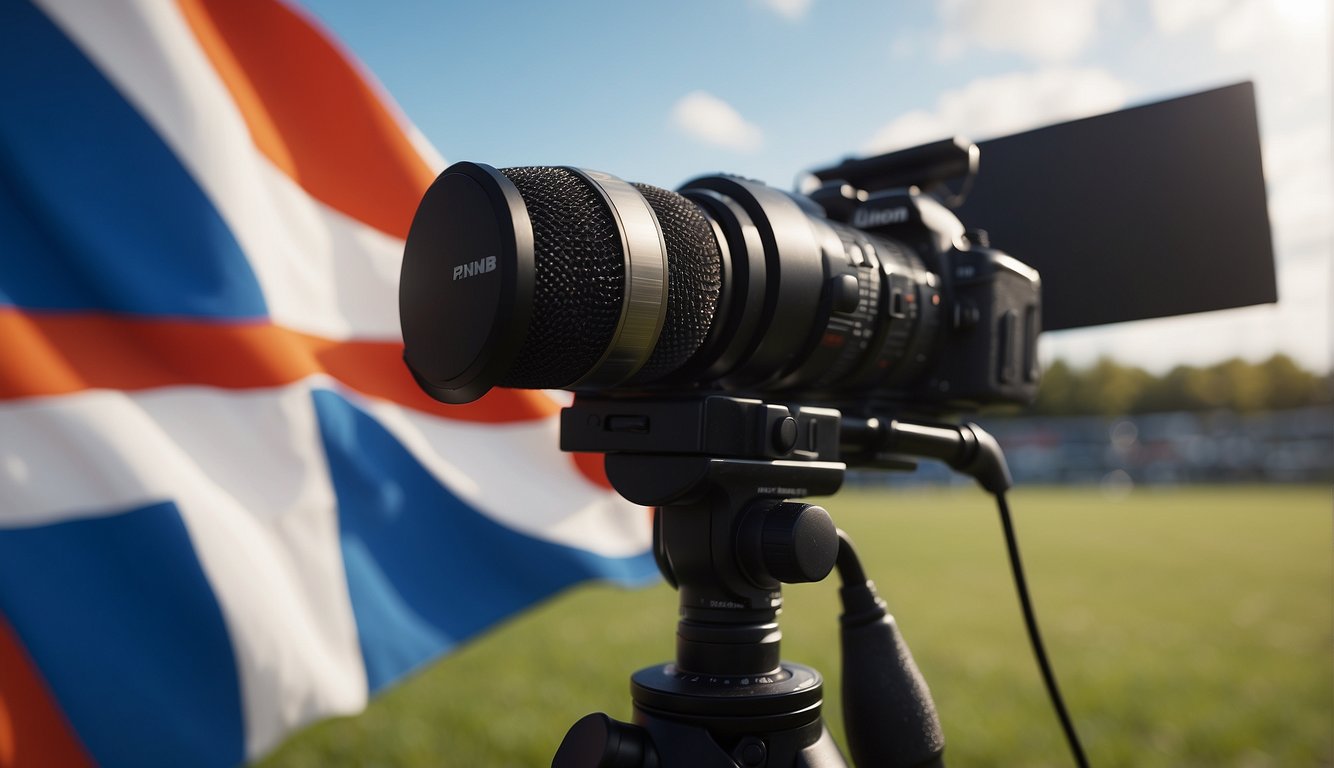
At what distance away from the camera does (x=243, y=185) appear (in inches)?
83.1

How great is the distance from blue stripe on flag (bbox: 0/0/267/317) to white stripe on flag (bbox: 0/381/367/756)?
0.23 metres

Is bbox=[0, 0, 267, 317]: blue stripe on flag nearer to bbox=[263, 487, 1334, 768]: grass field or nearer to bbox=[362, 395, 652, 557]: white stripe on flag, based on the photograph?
bbox=[362, 395, 652, 557]: white stripe on flag

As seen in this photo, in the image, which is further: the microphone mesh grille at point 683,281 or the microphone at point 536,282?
the microphone mesh grille at point 683,281

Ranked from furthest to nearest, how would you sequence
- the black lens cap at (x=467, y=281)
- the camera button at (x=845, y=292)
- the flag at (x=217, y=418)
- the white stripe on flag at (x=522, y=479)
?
the white stripe on flag at (x=522, y=479)
the flag at (x=217, y=418)
the camera button at (x=845, y=292)
the black lens cap at (x=467, y=281)

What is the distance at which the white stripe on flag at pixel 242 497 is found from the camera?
5.95ft

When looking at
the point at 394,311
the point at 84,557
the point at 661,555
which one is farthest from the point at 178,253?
the point at 661,555

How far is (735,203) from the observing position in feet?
3.91

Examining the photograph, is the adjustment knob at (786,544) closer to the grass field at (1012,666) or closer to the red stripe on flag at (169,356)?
the red stripe on flag at (169,356)

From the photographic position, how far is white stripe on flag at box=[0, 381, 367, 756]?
5.95 feet

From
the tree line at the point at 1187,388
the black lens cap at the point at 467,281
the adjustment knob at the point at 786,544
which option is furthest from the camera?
the tree line at the point at 1187,388

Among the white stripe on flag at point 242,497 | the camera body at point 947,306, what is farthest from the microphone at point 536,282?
the white stripe on flag at point 242,497

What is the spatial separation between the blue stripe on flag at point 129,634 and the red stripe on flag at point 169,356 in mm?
306

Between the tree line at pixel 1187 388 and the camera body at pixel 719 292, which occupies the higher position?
the tree line at pixel 1187 388

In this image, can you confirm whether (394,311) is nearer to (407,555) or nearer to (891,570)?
(407,555)
